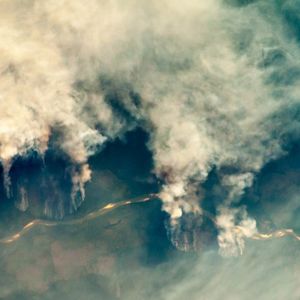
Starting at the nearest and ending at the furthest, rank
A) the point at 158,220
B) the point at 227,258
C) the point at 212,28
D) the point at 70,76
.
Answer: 1. the point at 70,76
2. the point at 212,28
3. the point at 158,220
4. the point at 227,258

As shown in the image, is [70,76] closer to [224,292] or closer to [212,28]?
[212,28]

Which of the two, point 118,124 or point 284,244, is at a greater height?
point 118,124

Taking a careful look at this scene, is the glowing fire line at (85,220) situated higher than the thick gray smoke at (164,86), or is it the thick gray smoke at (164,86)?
the thick gray smoke at (164,86)

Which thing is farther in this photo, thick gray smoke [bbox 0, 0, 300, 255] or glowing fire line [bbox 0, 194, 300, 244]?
glowing fire line [bbox 0, 194, 300, 244]

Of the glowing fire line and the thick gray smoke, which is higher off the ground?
the thick gray smoke

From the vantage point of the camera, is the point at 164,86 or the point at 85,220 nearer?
the point at 164,86

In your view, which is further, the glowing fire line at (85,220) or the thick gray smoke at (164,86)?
the glowing fire line at (85,220)

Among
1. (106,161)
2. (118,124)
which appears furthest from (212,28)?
(106,161)

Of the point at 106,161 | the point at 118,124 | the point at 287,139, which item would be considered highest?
the point at 287,139
